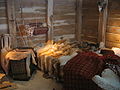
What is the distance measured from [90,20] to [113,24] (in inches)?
28.9

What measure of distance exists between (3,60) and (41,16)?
4.58ft

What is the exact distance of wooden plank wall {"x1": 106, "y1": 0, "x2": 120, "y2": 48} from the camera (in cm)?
367

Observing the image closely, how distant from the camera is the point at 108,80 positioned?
7.06 feet

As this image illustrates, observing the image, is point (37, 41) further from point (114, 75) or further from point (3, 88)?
point (114, 75)

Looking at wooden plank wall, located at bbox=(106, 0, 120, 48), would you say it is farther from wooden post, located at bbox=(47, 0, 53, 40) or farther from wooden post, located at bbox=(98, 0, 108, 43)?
wooden post, located at bbox=(47, 0, 53, 40)

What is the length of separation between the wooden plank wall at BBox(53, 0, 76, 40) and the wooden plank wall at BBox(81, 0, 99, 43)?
28 centimetres

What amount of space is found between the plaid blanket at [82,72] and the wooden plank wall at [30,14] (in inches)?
64.1

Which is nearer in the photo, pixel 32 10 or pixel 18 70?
pixel 18 70

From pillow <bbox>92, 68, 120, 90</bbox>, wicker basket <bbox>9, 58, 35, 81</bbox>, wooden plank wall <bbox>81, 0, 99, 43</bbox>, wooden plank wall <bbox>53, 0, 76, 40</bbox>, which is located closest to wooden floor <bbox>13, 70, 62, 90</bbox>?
wicker basket <bbox>9, 58, 35, 81</bbox>

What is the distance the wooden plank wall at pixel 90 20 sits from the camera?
419cm

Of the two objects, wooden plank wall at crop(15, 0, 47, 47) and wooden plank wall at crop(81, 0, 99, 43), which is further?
wooden plank wall at crop(81, 0, 99, 43)

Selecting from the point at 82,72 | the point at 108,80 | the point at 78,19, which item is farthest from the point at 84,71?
the point at 78,19

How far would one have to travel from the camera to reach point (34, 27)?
3.93 metres

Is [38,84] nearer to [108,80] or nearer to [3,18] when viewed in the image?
[108,80]
